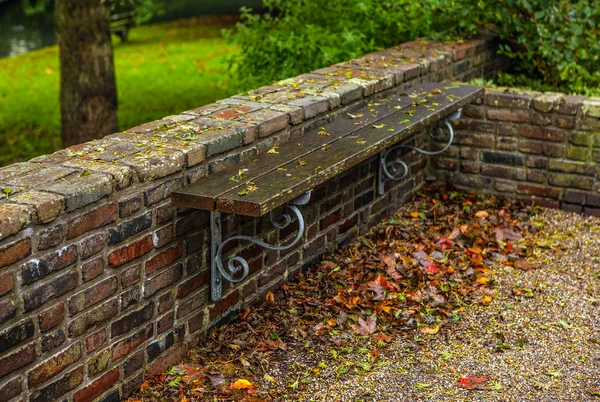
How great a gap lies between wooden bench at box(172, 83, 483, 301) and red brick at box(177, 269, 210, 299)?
45 mm

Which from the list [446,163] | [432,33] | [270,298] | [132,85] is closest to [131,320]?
[270,298]

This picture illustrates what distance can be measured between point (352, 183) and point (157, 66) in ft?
31.2

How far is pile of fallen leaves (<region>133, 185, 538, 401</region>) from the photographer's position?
3510mm

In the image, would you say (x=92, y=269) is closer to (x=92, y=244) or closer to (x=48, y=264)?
(x=92, y=244)

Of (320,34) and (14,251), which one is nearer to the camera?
(14,251)

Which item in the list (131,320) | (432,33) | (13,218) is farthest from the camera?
(432,33)

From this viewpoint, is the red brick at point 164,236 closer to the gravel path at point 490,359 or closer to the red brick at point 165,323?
the red brick at point 165,323

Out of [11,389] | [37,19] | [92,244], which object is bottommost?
[37,19]

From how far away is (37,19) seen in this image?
21453 millimetres

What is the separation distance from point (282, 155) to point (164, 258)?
32.2 inches

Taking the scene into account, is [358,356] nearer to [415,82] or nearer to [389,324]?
[389,324]

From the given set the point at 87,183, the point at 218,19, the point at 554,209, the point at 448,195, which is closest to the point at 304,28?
the point at 448,195

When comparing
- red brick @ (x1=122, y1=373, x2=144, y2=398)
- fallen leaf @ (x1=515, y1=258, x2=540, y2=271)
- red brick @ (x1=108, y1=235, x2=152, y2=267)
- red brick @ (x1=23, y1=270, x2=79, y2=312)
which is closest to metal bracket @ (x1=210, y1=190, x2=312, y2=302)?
red brick @ (x1=108, y1=235, x2=152, y2=267)

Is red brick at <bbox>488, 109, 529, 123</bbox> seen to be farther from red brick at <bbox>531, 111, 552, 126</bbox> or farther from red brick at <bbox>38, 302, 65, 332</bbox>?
red brick at <bbox>38, 302, 65, 332</bbox>
